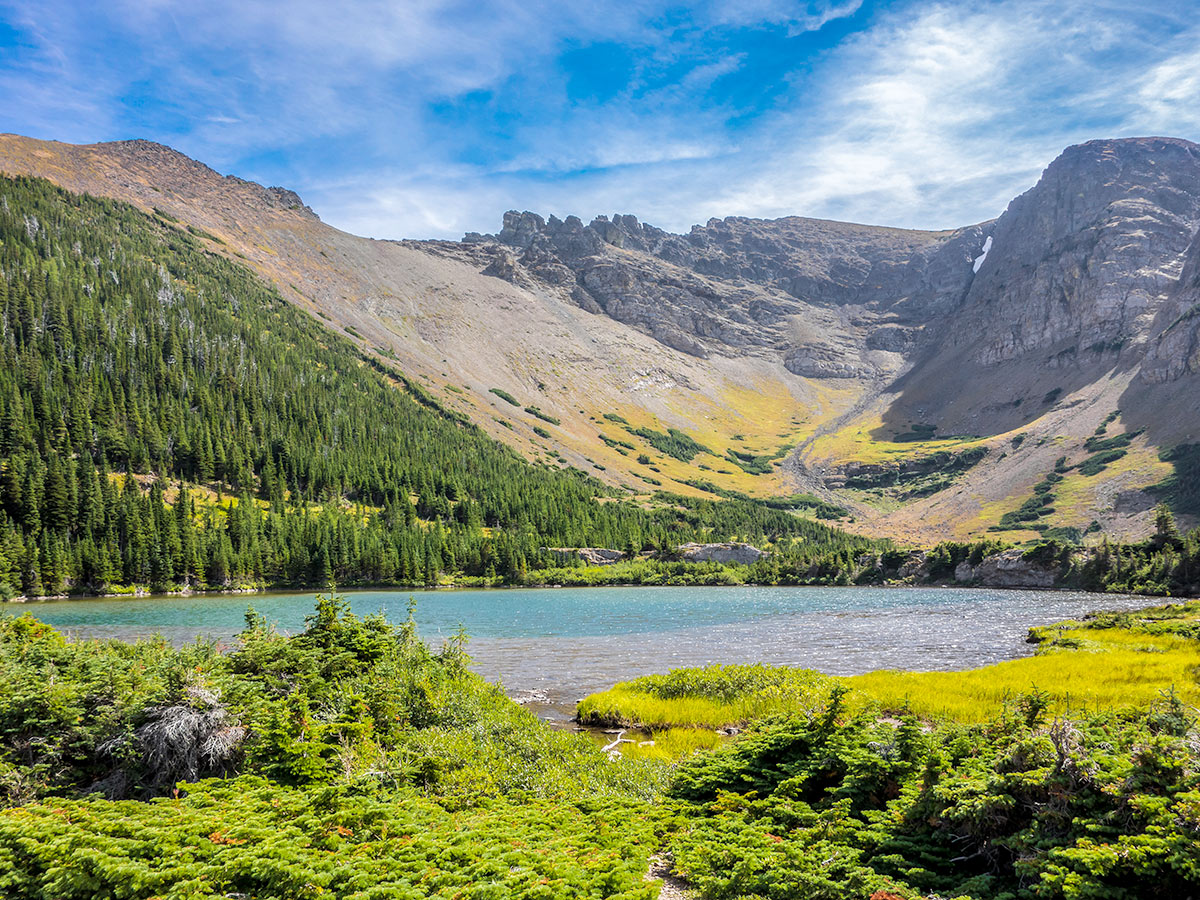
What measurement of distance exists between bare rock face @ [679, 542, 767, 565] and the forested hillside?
541cm

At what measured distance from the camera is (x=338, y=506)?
13138 cm

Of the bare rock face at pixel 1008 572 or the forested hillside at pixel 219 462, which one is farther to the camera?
the bare rock face at pixel 1008 572

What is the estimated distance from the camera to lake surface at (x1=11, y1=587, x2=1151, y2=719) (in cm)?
3528

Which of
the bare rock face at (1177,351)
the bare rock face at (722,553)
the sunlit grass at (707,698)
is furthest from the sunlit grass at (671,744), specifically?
the bare rock face at (1177,351)

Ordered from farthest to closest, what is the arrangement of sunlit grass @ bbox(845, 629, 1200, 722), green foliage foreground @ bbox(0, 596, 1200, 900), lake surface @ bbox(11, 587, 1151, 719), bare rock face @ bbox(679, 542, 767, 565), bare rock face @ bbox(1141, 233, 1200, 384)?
bare rock face @ bbox(1141, 233, 1200, 384) < bare rock face @ bbox(679, 542, 767, 565) < lake surface @ bbox(11, 587, 1151, 719) < sunlit grass @ bbox(845, 629, 1200, 722) < green foliage foreground @ bbox(0, 596, 1200, 900)

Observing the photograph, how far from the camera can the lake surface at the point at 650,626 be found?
35281 millimetres

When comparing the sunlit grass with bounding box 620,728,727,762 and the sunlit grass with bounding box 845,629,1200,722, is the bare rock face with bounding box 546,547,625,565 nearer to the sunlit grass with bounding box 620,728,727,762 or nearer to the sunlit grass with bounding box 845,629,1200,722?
the sunlit grass with bounding box 845,629,1200,722

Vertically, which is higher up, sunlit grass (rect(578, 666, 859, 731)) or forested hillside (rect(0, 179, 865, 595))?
forested hillside (rect(0, 179, 865, 595))

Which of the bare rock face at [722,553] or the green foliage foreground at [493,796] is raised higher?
the green foliage foreground at [493,796]

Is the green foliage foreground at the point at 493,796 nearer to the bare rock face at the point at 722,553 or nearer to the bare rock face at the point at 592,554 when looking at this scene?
the bare rock face at the point at 592,554

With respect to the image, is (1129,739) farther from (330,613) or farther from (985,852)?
(330,613)

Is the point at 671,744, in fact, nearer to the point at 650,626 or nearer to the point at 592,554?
the point at 650,626

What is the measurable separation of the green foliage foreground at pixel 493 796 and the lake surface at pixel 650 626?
23.3ft

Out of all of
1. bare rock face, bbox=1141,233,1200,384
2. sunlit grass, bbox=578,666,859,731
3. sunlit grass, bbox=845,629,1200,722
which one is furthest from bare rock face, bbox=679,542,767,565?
bare rock face, bbox=1141,233,1200,384
